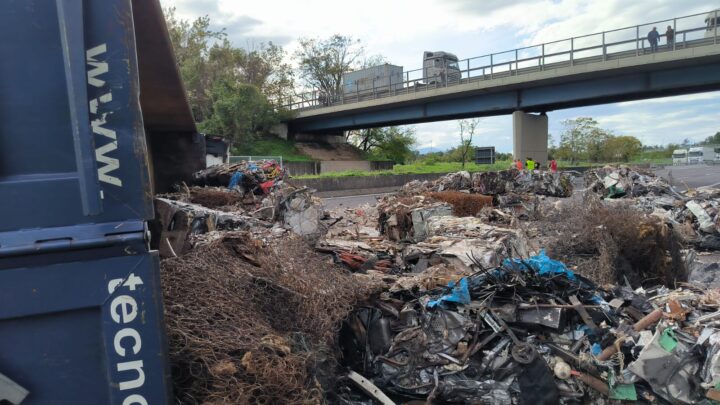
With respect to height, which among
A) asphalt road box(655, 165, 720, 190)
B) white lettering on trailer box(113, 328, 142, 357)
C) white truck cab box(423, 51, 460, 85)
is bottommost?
asphalt road box(655, 165, 720, 190)

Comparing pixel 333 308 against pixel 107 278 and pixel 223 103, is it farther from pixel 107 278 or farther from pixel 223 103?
pixel 223 103

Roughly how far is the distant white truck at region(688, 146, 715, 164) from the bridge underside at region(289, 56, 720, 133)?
5708 cm

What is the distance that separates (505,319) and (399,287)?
1.07 meters

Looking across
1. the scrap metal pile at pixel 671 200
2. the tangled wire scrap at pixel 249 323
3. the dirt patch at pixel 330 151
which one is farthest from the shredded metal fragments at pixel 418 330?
the dirt patch at pixel 330 151

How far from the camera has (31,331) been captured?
66.8 inches

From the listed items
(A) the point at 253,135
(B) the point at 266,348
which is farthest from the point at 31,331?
(A) the point at 253,135

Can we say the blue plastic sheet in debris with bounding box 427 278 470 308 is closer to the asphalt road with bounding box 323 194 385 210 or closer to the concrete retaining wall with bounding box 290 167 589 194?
the asphalt road with bounding box 323 194 385 210

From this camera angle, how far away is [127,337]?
1782 mm

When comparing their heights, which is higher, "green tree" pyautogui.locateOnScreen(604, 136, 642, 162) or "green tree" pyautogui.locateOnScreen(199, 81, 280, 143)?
"green tree" pyautogui.locateOnScreen(199, 81, 280, 143)

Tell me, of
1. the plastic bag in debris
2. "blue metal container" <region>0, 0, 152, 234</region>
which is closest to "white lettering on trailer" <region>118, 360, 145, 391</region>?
"blue metal container" <region>0, 0, 152, 234</region>

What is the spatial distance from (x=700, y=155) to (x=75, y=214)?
293 ft

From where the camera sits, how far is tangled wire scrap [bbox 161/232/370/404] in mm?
2293

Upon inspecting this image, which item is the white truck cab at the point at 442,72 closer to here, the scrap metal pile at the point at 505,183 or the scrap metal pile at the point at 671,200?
the scrap metal pile at the point at 505,183

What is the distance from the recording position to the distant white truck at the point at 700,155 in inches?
2800
